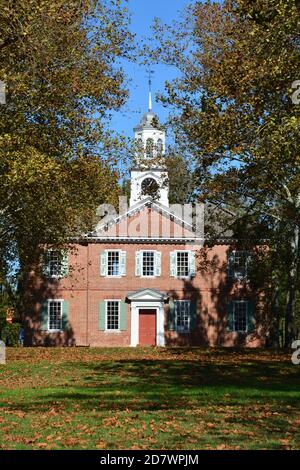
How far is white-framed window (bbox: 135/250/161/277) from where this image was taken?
48344mm

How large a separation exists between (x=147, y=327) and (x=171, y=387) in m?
30.0

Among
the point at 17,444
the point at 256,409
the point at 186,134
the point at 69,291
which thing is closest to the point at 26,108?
the point at 186,134

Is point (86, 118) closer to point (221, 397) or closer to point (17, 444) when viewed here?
point (221, 397)

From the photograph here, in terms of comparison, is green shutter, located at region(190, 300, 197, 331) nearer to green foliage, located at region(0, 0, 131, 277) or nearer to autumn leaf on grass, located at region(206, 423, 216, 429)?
green foliage, located at region(0, 0, 131, 277)

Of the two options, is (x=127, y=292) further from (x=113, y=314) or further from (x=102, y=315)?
(x=102, y=315)

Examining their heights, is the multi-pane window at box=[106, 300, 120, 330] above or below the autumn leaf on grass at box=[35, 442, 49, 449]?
above

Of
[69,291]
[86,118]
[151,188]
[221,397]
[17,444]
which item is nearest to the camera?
[17,444]

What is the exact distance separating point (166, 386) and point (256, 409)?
5069 millimetres

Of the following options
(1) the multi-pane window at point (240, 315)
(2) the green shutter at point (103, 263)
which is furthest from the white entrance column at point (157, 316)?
(1) the multi-pane window at point (240, 315)

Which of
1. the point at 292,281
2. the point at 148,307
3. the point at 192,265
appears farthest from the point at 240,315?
the point at 292,281

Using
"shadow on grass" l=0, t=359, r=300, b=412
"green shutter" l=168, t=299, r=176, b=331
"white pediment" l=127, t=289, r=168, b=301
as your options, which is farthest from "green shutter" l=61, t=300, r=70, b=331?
"shadow on grass" l=0, t=359, r=300, b=412

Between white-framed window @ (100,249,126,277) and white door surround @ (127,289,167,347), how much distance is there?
1.79 m

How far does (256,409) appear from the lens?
13477 mm

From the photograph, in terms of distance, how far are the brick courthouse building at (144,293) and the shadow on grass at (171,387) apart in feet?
71.9
